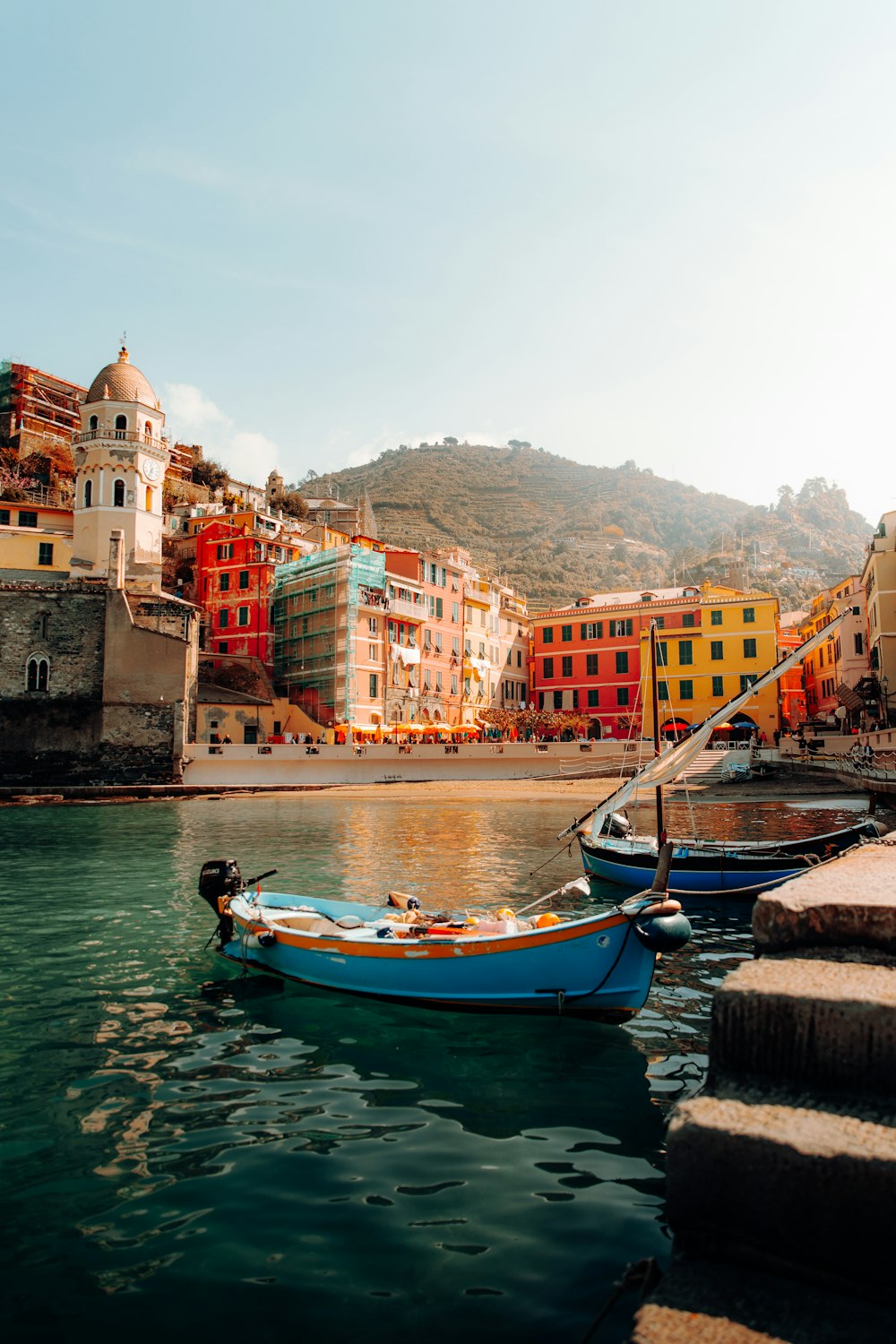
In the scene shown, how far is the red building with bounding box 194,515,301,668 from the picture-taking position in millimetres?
61594

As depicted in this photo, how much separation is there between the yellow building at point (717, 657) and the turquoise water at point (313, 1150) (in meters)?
49.7

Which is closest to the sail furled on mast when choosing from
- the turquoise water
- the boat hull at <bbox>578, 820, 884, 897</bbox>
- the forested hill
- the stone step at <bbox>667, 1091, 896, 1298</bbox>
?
the turquoise water

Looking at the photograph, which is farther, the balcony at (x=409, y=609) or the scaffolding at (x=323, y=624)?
the balcony at (x=409, y=609)

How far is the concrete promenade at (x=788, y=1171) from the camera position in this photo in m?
2.77

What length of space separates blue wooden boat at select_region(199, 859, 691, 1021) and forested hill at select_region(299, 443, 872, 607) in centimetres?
11026

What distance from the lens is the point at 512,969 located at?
30.9ft

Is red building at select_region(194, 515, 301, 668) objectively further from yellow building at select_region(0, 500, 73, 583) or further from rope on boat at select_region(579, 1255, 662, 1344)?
rope on boat at select_region(579, 1255, 662, 1344)

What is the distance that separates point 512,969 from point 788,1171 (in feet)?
22.0

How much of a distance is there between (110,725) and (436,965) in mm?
42122

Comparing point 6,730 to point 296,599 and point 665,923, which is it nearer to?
point 296,599

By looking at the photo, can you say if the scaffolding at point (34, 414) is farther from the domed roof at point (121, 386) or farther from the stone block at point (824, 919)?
the stone block at point (824, 919)

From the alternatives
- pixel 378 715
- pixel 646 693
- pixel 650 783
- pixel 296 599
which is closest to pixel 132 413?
pixel 296 599

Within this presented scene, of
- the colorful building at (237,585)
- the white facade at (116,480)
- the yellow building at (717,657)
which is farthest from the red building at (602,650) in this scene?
the white facade at (116,480)

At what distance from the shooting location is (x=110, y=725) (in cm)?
4781
